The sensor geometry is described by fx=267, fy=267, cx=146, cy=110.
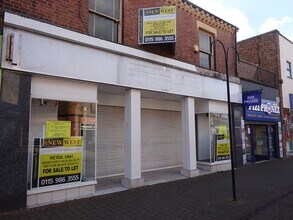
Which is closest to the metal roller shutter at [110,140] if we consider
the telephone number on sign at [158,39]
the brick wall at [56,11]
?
the telephone number on sign at [158,39]

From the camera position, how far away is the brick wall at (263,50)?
17703 mm

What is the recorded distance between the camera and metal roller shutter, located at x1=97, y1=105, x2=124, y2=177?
9.67m

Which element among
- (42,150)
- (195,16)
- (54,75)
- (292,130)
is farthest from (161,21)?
(292,130)

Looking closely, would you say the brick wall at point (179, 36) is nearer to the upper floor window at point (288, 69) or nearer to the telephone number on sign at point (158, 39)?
the telephone number on sign at point (158, 39)

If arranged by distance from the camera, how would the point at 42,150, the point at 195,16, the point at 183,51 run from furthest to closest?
the point at 195,16 → the point at 183,51 → the point at 42,150

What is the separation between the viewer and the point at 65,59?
7023 mm

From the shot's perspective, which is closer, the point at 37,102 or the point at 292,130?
the point at 37,102

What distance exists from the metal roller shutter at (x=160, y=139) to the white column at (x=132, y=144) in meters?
2.55

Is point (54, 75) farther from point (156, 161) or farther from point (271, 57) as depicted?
point (271, 57)

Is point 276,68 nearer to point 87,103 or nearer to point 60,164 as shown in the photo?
point 87,103

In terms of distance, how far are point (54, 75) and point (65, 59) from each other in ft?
1.82

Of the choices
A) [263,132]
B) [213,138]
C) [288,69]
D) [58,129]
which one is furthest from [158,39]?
[288,69]

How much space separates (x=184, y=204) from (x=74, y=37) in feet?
17.1

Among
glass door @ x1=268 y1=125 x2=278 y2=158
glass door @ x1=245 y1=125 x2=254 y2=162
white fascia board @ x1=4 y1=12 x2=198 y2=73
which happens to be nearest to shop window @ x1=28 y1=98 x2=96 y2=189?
white fascia board @ x1=4 y1=12 x2=198 y2=73
